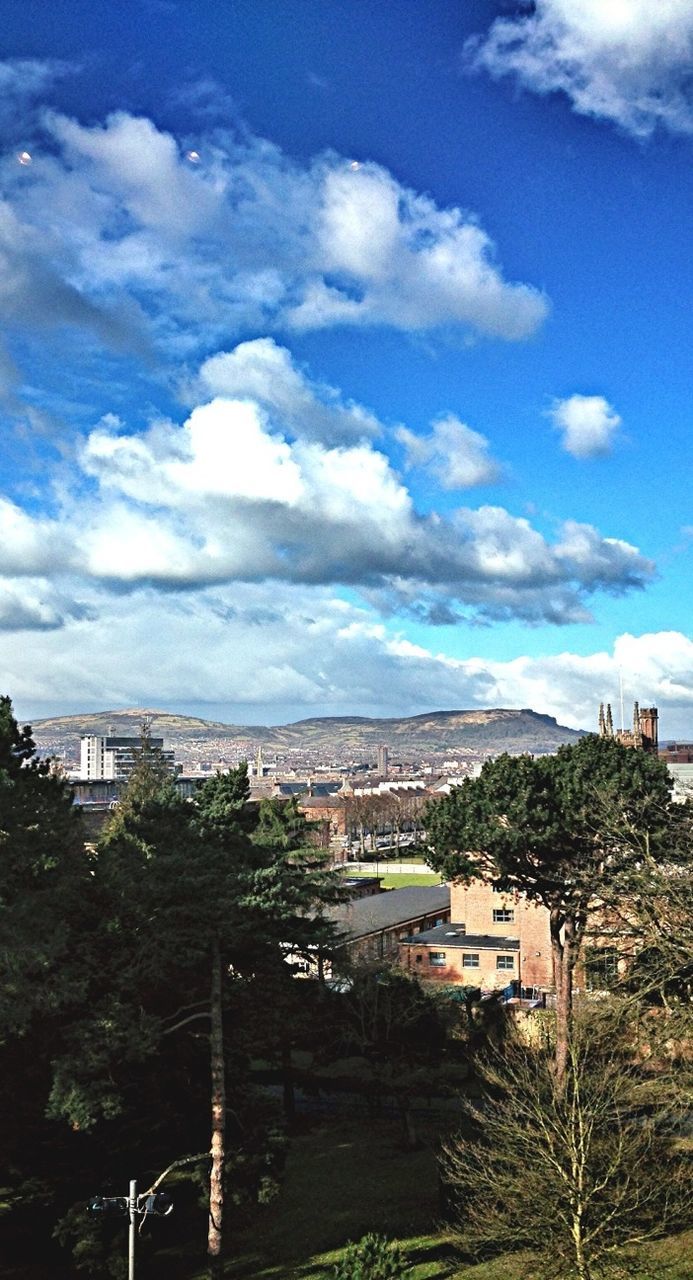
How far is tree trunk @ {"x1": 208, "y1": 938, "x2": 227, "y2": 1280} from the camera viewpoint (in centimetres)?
2489

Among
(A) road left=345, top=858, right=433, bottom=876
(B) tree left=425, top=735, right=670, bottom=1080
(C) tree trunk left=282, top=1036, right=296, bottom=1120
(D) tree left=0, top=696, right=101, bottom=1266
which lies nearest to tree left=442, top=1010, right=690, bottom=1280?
(B) tree left=425, top=735, right=670, bottom=1080

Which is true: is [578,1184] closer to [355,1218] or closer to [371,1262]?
[371,1262]

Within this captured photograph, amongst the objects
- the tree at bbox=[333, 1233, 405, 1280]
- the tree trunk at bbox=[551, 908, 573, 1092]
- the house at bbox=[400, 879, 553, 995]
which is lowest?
the tree at bbox=[333, 1233, 405, 1280]

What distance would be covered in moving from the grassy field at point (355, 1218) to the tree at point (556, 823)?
20.2 ft

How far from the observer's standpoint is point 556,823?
3072 centimetres

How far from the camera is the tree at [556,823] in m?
30.3

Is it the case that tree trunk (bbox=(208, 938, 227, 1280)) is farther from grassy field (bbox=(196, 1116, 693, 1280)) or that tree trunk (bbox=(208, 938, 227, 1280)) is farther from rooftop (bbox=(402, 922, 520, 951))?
rooftop (bbox=(402, 922, 520, 951))

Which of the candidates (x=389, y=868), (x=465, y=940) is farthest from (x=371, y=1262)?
(x=389, y=868)

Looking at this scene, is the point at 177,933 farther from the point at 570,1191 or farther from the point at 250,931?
the point at 570,1191

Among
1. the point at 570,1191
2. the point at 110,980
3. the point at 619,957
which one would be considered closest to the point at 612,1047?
the point at 619,957

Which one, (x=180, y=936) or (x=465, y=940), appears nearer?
(x=180, y=936)

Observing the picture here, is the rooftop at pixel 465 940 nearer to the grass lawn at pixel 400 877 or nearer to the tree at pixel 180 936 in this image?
the tree at pixel 180 936

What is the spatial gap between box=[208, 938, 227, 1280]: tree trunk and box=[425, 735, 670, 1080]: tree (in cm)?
976

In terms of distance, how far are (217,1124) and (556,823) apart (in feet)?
45.0
